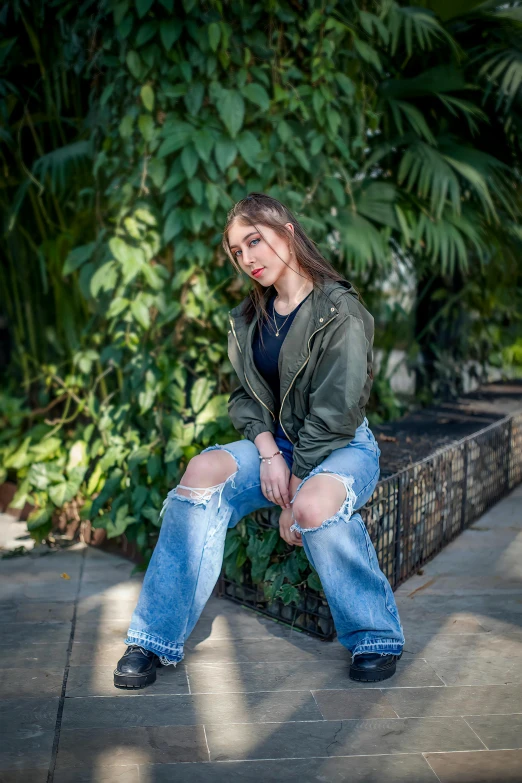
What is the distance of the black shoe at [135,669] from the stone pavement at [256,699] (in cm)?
4

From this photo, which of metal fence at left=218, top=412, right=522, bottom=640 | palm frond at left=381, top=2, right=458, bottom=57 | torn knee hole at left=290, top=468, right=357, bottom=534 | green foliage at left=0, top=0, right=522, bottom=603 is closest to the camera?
torn knee hole at left=290, top=468, right=357, bottom=534

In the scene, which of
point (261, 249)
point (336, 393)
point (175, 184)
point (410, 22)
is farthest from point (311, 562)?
point (410, 22)

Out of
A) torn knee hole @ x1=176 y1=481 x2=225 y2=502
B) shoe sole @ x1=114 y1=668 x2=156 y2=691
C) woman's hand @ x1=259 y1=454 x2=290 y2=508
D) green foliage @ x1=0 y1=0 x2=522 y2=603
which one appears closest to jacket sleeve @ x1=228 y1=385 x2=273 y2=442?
woman's hand @ x1=259 y1=454 x2=290 y2=508

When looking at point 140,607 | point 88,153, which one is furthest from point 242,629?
point 88,153

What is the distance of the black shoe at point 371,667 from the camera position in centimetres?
252

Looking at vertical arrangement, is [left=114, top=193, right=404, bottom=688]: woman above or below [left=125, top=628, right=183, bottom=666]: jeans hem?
above

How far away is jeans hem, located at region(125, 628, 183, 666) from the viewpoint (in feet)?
8.45

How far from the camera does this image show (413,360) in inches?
208

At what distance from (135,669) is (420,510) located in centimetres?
132

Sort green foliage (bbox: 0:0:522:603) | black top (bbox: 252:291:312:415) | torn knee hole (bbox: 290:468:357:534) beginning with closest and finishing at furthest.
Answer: torn knee hole (bbox: 290:468:357:534)
black top (bbox: 252:291:312:415)
green foliage (bbox: 0:0:522:603)

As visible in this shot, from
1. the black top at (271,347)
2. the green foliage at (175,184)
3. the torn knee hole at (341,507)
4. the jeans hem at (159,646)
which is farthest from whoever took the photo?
the green foliage at (175,184)

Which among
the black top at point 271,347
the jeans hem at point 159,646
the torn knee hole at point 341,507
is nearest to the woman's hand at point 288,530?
the torn knee hole at point 341,507

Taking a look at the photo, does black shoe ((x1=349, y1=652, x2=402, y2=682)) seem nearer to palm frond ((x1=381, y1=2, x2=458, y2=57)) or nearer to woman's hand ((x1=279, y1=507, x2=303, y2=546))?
woman's hand ((x1=279, y1=507, x2=303, y2=546))

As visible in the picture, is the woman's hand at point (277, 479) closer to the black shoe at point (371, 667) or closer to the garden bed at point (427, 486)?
the garden bed at point (427, 486)
